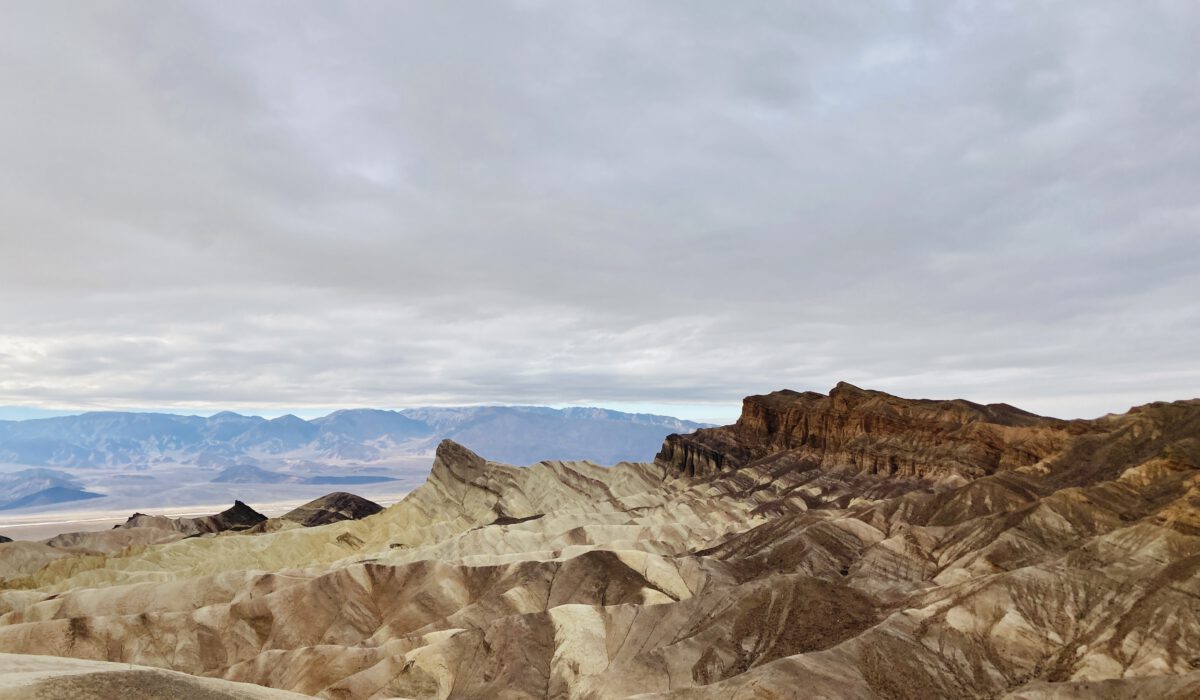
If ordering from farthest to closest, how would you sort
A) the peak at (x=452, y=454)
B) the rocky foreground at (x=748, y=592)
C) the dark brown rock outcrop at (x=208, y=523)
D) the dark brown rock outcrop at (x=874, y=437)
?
the dark brown rock outcrop at (x=208, y=523), the peak at (x=452, y=454), the dark brown rock outcrop at (x=874, y=437), the rocky foreground at (x=748, y=592)

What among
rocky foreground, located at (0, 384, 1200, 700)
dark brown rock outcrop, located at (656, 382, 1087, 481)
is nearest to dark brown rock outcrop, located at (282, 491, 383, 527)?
rocky foreground, located at (0, 384, 1200, 700)

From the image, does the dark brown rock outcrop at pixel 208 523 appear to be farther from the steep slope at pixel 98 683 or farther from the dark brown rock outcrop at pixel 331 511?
the steep slope at pixel 98 683

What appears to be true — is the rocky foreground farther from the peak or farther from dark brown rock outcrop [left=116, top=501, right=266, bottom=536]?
dark brown rock outcrop [left=116, top=501, right=266, bottom=536]

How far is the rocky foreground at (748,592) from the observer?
53219mm

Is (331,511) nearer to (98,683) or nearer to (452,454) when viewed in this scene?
(452,454)

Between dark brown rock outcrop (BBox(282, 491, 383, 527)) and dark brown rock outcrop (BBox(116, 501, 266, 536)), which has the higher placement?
dark brown rock outcrop (BBox(282, 491, 383, 527))

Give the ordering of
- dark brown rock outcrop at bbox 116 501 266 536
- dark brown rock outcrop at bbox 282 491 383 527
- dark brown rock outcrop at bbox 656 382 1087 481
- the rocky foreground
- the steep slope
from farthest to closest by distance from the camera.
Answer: dark brown rock outcrop at bbox 282 491 383 527 → dark brown rock outcrop at bbox 116 501 266 536 → dark brown rock outcrop at bbox 656 382 1087 481 → the rocky foreground → the steep slope

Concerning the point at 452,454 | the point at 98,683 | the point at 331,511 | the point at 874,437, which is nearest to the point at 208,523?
the point at 331,511

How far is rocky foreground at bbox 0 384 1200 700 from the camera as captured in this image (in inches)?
2095

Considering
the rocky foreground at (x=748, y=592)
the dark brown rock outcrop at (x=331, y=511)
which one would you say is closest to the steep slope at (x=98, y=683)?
the rocky foreground at (x=748, y=592)

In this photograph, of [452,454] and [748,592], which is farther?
[452,454]

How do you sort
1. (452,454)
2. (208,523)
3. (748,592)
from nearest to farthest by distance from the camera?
(748,592) < (452,454) < (208,523)

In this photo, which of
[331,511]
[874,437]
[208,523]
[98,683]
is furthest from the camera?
[331,511]

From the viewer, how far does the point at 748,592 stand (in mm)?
65625
